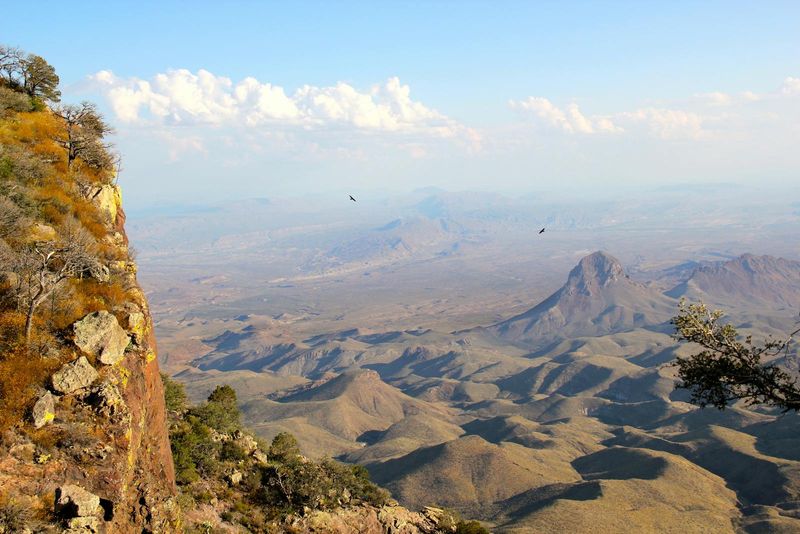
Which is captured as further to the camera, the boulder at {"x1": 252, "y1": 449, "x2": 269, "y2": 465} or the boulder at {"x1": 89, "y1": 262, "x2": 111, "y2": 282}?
the boulder at {"x1": 252, "y1": 449, "x2": 269, "y2": 465}

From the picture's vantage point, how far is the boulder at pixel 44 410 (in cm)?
1559

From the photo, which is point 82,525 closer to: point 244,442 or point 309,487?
point 309,487

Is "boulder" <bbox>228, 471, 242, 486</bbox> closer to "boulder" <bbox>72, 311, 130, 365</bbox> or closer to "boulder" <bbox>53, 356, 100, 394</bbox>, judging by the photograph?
"boulder" <bbox>72, 311, 130, 365</bbox>

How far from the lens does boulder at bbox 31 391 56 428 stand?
51.1 ft

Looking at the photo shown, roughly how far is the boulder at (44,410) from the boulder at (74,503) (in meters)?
1.98

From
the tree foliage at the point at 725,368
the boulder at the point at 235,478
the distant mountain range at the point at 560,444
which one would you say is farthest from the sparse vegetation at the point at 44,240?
the distant mountain range at the point at 560,444

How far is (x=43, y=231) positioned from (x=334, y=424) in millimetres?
121601

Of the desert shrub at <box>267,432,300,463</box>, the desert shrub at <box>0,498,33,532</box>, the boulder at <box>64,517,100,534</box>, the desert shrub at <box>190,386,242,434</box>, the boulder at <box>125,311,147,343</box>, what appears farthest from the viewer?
the desert shrub at <box>267,432,300,463</box>

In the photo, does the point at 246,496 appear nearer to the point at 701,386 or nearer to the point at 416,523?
the point at 416,523

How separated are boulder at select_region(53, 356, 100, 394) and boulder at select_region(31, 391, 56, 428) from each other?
40cm

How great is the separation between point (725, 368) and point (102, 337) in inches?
Result: 819

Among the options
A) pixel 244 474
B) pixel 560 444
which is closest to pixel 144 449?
pixel 244 474

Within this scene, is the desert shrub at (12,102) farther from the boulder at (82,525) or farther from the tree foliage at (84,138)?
the boulder at (82,525)

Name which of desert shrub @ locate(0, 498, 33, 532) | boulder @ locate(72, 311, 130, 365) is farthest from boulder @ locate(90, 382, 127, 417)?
desert shrub @ locate(0, 498, 33, 532)
